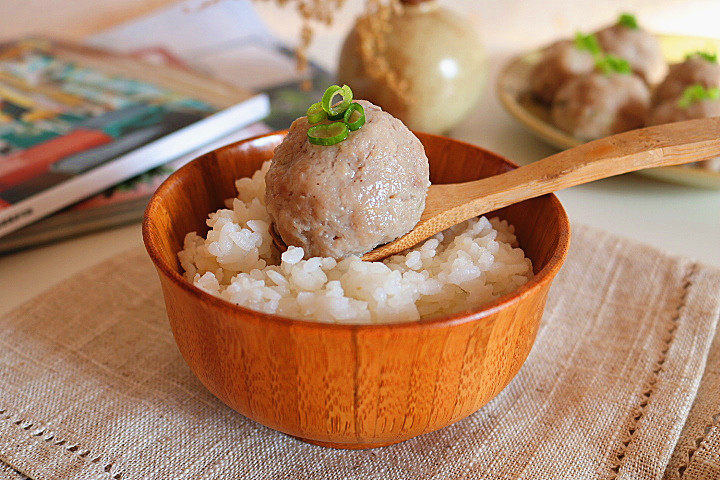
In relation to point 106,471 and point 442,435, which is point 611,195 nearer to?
point 442,435

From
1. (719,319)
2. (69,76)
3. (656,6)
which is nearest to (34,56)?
(69,76)

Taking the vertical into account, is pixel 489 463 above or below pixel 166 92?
below

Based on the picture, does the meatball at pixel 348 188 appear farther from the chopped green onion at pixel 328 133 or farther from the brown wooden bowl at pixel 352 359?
the brown wooden bowl at pixel 352 359

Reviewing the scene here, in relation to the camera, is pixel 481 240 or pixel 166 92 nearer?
pixel 481 240

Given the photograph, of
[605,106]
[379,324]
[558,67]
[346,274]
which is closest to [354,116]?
[346,274]

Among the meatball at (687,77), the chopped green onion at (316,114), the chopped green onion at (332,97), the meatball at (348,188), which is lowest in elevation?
Answer: the meatball at (687,77)

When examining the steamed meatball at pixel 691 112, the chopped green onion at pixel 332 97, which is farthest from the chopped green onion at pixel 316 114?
the steamed meatball at pixel 691 112

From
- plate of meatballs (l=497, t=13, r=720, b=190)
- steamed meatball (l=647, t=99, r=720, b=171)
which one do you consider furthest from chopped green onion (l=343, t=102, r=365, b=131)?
steamed meatball (l=647, t=99, r=720, b=171)
